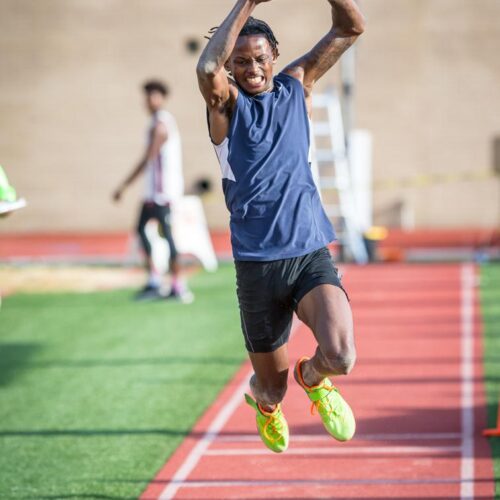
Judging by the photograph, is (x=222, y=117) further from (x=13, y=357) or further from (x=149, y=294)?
(x=149, y=294)

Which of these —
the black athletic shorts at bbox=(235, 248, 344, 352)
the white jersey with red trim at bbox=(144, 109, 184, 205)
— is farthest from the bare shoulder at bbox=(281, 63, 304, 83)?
the white jersey with red trim at bbox=(144, 109, 184, 205)

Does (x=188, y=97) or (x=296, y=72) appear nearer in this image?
(x=296, y=72)

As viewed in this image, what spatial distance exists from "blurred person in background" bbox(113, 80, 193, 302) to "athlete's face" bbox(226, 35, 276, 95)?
25.0 feet

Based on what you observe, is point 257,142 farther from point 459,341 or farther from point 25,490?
point 459,341

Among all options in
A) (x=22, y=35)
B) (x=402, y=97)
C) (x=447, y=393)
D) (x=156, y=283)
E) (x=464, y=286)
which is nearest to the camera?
(x=447, y=393)

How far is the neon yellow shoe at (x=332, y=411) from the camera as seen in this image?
18.2ft

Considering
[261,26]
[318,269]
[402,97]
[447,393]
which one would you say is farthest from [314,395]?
[402,97]

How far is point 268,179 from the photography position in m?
5.47

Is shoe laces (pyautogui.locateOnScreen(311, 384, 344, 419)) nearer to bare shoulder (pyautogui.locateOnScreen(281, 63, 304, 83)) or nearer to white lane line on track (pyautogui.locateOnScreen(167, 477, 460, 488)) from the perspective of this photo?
white lane line on track (pyautogui.locateOnScreen(167, 477, 460, 488))

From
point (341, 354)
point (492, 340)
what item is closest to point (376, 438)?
point (341, 354)

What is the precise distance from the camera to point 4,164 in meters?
22.8

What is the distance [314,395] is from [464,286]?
9159 mm

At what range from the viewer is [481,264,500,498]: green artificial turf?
735 centimetres

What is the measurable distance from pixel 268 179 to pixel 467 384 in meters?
4.19
